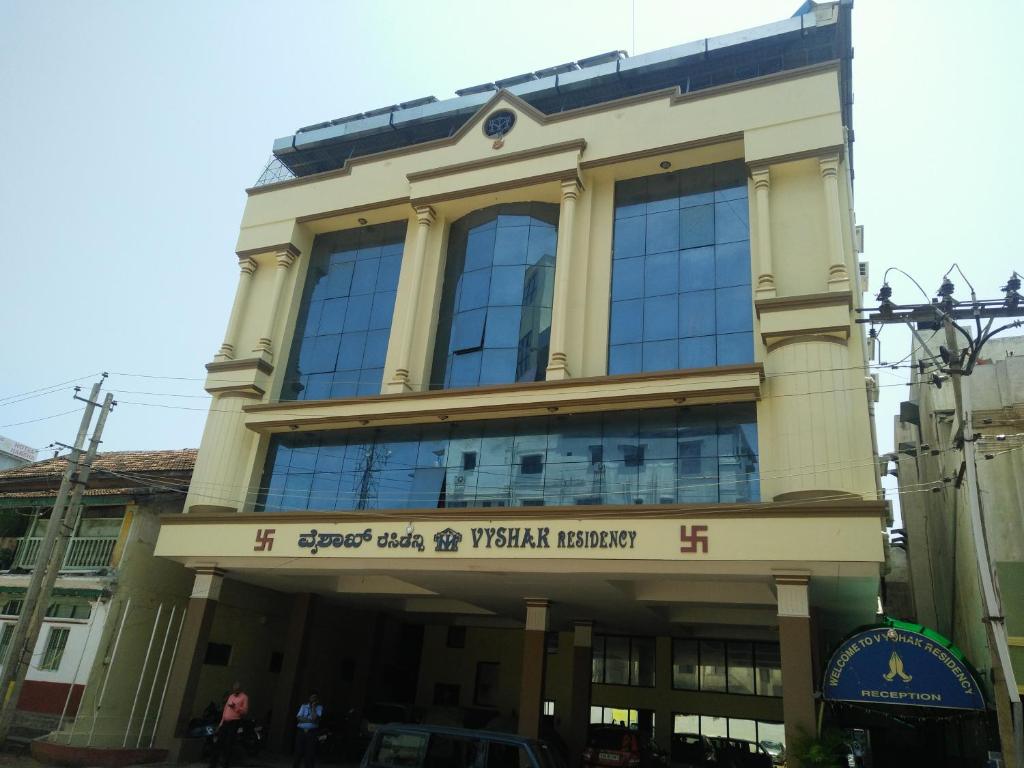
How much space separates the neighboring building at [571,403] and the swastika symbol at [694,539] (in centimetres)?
7

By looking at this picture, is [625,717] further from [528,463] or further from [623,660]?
[528,463]

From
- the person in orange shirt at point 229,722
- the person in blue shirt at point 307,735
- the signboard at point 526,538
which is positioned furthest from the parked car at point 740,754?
the person in orange shirt at point 229,722

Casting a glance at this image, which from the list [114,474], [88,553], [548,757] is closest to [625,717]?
[548,757]

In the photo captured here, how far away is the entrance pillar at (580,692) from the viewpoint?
20734 mm

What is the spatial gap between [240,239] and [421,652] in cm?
1735

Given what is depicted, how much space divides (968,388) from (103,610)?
22564 millimetres

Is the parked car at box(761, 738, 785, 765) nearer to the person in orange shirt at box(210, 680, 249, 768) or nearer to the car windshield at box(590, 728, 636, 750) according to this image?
the car windshield at box(590, 728, 636, 750)

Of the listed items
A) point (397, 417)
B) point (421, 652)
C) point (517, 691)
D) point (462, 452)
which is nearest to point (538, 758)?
point (462, 452)

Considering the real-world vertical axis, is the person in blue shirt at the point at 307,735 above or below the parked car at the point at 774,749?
below

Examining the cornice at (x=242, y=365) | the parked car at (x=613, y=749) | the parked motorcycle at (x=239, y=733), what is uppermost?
the cornice at (x=242, y=365)

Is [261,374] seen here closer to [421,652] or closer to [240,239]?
[240,239]

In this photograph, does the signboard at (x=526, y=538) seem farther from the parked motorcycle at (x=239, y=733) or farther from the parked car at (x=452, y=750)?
the parked car at (x=452, y=750)

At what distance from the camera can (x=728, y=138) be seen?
2073 cm

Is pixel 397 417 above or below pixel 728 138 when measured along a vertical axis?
below
